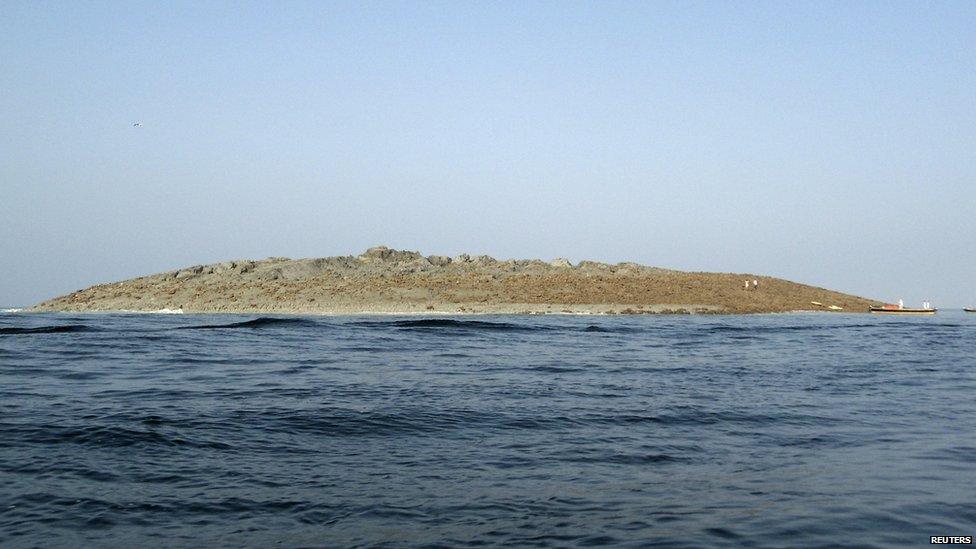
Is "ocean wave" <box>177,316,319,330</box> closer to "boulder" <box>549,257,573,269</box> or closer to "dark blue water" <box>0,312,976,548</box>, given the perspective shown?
"dark blue water" <box>0,312,976,548</box>

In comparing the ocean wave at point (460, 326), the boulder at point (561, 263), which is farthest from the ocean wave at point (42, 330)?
the boulder at point (561, 263)

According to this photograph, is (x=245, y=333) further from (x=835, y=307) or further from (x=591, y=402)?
(x=835, y=307)

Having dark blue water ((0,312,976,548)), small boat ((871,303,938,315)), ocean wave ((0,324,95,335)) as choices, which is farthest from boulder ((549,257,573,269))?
dark blue water ((0,312,976,548))

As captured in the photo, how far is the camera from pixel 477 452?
9883mm

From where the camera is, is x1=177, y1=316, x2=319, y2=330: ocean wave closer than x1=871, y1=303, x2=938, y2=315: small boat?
Yes

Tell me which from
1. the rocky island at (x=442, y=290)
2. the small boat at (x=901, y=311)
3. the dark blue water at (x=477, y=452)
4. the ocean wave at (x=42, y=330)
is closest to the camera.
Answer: the dark blue water at (x=477, y=452)

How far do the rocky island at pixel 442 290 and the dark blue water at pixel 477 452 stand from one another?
32.1 m

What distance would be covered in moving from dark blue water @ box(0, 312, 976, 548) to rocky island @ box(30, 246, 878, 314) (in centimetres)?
3210

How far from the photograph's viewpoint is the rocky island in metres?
53.9

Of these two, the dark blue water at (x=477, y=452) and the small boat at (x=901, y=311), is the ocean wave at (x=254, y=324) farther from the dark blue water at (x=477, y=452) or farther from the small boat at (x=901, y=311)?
the small boat at (x=901, y=311)

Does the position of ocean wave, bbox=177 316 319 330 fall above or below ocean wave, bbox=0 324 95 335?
above

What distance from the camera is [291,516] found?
6965 mm

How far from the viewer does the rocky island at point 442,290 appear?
53906mm

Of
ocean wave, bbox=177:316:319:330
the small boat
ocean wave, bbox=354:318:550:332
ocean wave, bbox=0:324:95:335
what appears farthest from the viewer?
the small boat
